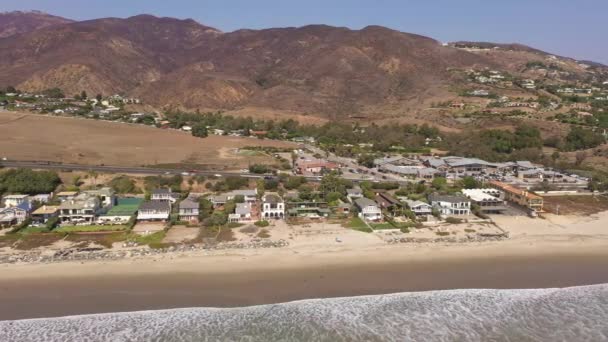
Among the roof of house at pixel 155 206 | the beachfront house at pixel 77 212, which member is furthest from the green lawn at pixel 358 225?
the beachfront house at pixel 77 212

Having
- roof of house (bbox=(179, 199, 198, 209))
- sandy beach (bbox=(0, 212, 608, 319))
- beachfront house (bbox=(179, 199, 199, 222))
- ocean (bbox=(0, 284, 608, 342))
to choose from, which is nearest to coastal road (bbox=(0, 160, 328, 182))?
roof of house (bbox=(179, 199, 198, 209))

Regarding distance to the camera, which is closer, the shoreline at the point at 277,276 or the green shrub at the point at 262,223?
the shoreline at the point at 277,276

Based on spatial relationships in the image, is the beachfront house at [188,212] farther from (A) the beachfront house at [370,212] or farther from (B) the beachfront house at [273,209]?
(A) the beachfront house at [370,212]

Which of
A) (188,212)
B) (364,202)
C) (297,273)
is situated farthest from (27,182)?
(364,202)

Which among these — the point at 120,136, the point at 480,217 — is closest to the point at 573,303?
the point at 480,217

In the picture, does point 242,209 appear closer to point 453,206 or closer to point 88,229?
point 88,229

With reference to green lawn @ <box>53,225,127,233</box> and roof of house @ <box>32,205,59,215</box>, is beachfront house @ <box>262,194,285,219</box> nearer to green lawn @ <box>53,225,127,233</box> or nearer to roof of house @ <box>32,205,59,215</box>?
green lawn @ <box>53,225,127,233</box>

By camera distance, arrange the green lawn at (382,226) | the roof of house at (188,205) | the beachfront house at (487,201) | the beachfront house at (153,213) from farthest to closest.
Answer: the beachfront house at (487,201), the roof of house at (188,205), the beachfront house at (153,213), the green lawn at (382,226)
